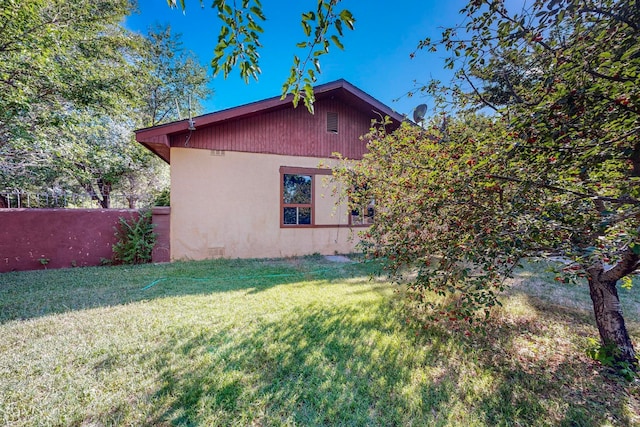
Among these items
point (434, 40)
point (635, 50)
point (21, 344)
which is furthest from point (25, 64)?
point (635, 50)

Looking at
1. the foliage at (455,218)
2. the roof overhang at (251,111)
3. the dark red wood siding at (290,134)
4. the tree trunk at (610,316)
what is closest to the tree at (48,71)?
the roof overhang at (251,111)

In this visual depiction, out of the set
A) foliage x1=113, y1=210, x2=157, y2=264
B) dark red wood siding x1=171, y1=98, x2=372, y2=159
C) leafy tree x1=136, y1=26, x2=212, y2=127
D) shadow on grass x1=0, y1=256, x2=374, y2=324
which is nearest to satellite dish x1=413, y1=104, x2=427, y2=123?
dark red wood siding x1=171, y1=98, x2=372, y2=159

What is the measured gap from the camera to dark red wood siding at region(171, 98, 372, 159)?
21.8 ft

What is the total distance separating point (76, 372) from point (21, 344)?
1.01 meters

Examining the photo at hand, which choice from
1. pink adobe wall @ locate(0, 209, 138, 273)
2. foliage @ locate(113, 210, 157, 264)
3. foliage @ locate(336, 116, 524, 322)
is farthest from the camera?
foliage @ locate(113, 210, 157, 264)

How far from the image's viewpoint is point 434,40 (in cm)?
250

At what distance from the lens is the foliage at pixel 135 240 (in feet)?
19.8

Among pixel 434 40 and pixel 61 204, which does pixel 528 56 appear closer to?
pixel 434 40

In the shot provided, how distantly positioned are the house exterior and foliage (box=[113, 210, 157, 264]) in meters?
0.53

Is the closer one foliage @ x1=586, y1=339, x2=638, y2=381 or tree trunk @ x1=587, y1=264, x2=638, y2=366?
foliage @ x1=586, y1=339, x2=638, y2=381

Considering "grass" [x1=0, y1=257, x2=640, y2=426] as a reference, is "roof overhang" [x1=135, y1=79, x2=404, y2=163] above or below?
above

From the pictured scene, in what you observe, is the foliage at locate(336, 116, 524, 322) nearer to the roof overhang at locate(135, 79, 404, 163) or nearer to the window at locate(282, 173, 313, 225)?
the roof overhang at locate(135, 79, 404, 163)

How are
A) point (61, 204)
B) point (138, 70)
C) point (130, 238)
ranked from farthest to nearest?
point (61, 204) < point (138, 70) < point (130, 238)

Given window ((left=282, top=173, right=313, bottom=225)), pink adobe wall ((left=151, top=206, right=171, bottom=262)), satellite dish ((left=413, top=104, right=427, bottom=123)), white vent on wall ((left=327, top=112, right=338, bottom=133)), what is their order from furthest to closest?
white vent on wall ((left=327, top=112, right=338, bottom=133))
window ((left=282, top=173, right=313, bottom=225))
pink adobe wall ((left=151, top=206, right=171, bottom=262))
satellite dish ((left=413, top=104, right=427, bottom=123))
